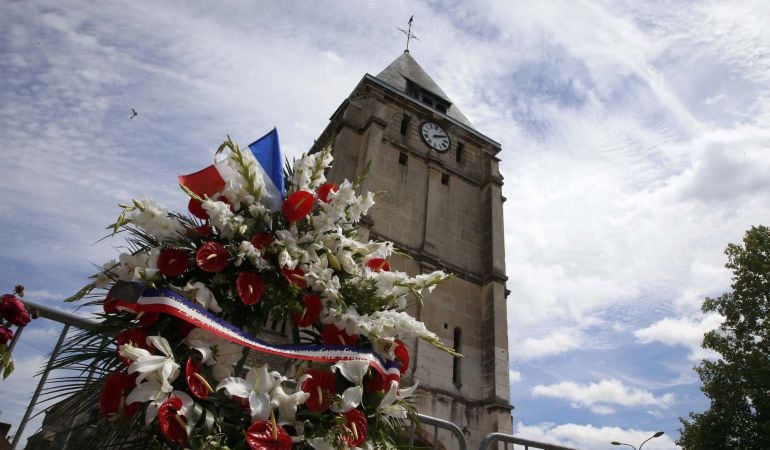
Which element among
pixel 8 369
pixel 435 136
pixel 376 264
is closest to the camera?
pixel 8 369

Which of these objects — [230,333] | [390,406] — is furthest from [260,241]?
[390,406]

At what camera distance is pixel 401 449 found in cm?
249

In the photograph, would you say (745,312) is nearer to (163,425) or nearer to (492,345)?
(492,345)

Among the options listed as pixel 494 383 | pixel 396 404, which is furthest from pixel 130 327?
pixel 494 383

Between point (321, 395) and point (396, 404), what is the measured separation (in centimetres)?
45

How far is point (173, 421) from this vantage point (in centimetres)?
195

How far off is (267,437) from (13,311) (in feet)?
5.60

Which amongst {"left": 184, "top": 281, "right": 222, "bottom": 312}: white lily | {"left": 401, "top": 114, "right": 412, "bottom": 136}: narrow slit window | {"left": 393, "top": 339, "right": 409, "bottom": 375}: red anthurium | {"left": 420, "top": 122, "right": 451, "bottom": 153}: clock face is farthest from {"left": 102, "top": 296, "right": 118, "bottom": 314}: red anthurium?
{"left": 420, "top": 122, "right": 451, "bottom": 153}: clock face

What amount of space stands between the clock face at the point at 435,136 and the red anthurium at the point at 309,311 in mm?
15609

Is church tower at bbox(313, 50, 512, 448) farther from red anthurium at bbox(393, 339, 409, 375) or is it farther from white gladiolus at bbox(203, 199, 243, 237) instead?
white gladiolus at bbox(203, 199, 243, 237)

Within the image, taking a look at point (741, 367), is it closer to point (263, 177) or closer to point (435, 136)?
point (435, 136)

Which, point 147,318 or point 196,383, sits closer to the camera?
point 196,383

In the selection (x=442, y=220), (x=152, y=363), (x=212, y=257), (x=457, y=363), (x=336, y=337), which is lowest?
(x=152, y=363)

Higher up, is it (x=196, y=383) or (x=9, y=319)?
(x=9, y=319)
